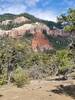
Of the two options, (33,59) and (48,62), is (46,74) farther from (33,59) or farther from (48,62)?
(33,59)

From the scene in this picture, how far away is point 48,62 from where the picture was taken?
339 feet

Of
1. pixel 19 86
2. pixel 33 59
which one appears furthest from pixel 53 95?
pixel 33 59

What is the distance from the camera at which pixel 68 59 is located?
34.7 meters

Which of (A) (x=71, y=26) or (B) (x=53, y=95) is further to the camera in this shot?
(B) (x=53, y=95)

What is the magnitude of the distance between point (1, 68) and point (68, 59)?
143 feet

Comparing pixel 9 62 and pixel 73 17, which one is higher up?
pixel 73 17

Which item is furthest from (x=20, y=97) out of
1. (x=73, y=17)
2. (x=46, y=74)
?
(x=46, y=74)

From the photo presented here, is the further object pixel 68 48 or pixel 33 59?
pixel 33 59

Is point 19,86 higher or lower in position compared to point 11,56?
lower

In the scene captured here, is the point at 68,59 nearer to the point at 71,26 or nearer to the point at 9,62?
the point at 71,26

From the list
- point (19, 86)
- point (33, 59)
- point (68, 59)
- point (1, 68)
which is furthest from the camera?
point (33, 59)

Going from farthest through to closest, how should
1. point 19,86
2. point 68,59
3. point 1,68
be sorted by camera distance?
point 1,68 → point 19,86 → point 68,59

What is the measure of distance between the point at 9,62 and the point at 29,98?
133 feet

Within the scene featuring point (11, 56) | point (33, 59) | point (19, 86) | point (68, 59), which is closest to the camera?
point (68, 59)
